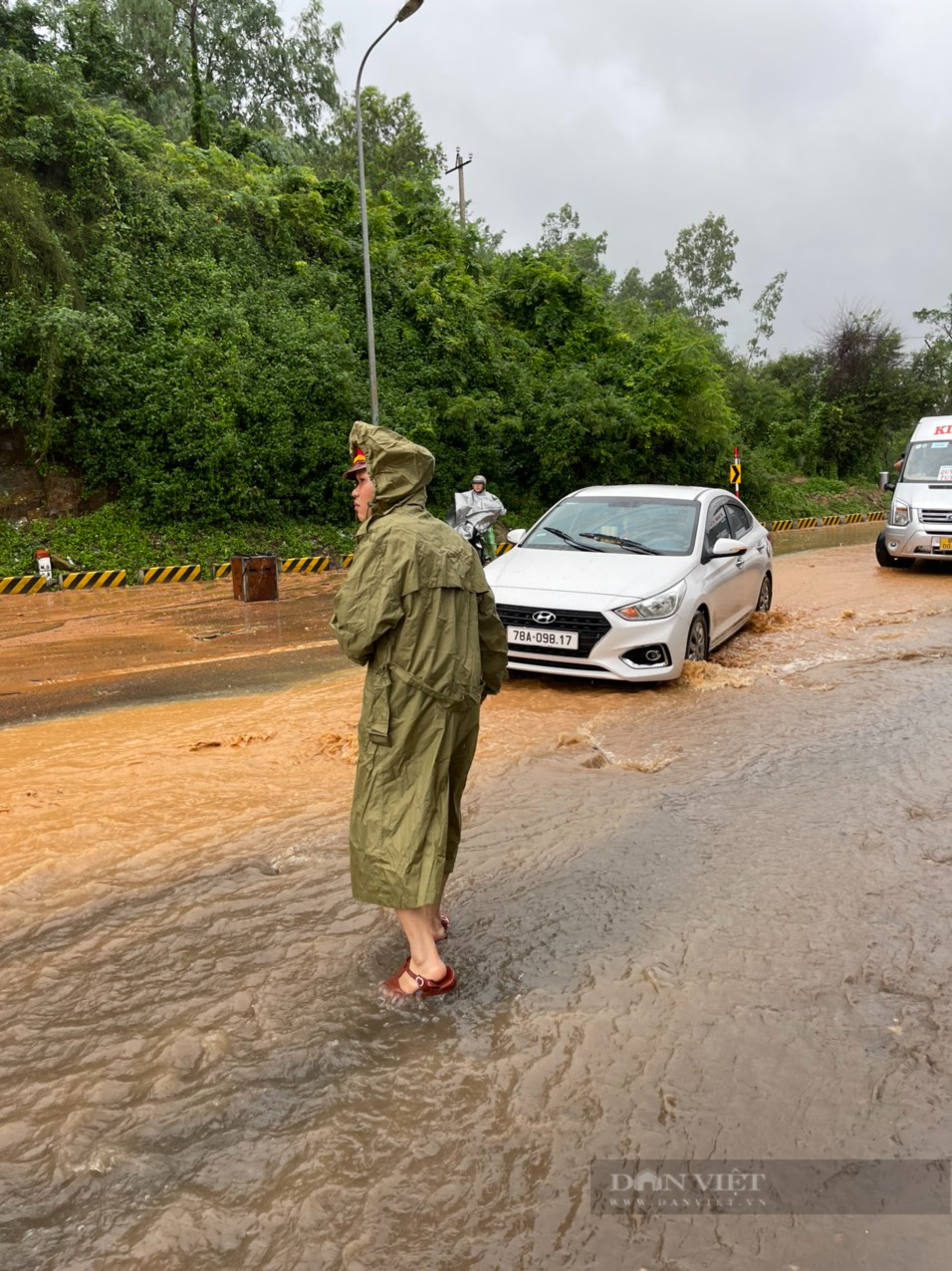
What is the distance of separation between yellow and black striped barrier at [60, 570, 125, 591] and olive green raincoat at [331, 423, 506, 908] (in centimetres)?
1272

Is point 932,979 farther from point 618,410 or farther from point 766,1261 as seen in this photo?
point 618,410

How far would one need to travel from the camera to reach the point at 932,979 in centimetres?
340

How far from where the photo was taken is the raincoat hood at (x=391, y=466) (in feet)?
10.4

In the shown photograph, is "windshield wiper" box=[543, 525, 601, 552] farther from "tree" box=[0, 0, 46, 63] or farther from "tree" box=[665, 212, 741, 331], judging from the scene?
"tree" box=[665, 212, 741, 331]

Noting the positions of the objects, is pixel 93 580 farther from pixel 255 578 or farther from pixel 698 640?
pixel 698 640

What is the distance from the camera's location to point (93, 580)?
1491 cm

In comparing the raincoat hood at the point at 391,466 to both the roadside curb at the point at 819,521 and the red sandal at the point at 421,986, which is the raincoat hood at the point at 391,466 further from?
the roadside curb at the point at 819,521

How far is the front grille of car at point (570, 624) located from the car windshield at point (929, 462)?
9203mm

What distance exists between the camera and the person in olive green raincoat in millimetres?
3070

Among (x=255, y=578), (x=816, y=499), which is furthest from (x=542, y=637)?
(x=816, y=499)

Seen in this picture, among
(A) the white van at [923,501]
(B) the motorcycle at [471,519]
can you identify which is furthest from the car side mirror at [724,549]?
(A) the white van at [923,501]

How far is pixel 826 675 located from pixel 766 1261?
21.1ft

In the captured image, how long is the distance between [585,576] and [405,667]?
4627 millimetres

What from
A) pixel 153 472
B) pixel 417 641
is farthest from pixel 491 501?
pixel 417 641
